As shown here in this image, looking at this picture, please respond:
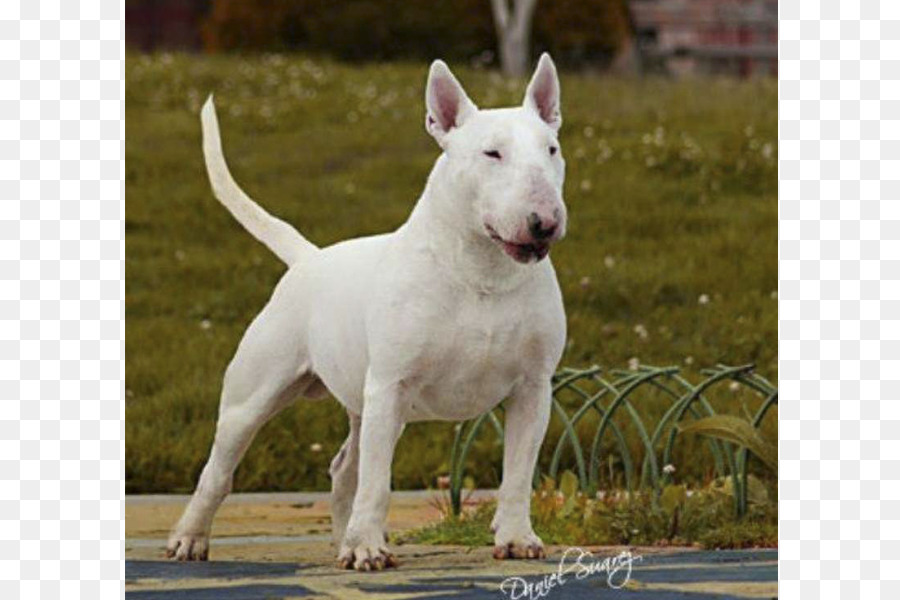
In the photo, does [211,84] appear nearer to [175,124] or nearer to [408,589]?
[175,124]

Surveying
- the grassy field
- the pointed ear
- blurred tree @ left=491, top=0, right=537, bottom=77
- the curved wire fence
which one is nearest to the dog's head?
the pointed ear

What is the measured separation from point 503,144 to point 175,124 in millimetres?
11427

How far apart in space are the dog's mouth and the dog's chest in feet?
0.95

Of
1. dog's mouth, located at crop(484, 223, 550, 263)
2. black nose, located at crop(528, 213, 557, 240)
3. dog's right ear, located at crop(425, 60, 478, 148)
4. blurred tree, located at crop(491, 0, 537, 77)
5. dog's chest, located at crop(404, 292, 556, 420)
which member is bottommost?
dog's chest, located at crop(404, 292, 556, 420)

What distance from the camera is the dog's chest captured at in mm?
5629

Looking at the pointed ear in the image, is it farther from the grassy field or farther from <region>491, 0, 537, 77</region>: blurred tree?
<region>491, 0, 537, 77</region>: blurred tree

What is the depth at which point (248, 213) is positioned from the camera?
6887mm

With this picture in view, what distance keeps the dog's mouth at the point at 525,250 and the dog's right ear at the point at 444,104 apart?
0.43m

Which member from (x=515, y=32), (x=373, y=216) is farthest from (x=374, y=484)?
(x=515, y=32)

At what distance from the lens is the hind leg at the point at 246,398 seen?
6.38 metres

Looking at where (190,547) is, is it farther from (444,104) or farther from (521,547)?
(444,104)

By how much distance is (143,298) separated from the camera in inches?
485

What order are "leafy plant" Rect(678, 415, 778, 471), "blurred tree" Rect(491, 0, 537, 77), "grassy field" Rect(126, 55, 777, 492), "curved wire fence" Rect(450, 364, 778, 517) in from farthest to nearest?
"blurred tree" Rect(491, 0, 537, 77) → "grassy field" Rect(126, 55, 777, 492) → "curved wire fence" Rect(450, 364, 778, 517) → "leafy plant" Rect(678, 415, 778, 471)

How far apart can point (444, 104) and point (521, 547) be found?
51.1 inches
